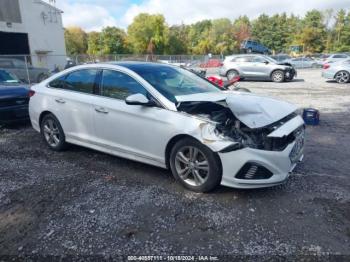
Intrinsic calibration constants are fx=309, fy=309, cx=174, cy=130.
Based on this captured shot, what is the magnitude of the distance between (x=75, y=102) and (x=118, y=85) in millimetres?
866

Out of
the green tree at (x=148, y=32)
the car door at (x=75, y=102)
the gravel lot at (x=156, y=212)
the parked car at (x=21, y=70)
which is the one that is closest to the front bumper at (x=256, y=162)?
the gravel lot at (x=156, y=212)

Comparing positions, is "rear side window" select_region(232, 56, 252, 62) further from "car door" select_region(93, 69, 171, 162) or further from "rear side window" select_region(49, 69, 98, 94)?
"car door" select_region(93, 69, 171, 162)

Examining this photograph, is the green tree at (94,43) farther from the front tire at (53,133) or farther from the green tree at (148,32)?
the front tire at (53,133)

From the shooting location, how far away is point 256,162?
3396 millimetres

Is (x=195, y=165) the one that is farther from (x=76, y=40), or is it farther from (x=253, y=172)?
(x=76, y=40)

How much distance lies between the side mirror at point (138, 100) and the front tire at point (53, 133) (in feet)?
6.32

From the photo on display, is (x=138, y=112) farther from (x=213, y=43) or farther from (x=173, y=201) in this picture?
(x=213, y=43)

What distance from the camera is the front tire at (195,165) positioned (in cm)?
356

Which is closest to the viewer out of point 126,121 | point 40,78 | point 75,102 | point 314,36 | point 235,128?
point 235,128

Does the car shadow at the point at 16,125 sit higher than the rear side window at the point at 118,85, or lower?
lower

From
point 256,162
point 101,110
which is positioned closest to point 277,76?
point 101,110

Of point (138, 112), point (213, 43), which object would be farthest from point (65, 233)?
point (213, 43)

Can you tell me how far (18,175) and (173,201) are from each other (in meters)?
2.44

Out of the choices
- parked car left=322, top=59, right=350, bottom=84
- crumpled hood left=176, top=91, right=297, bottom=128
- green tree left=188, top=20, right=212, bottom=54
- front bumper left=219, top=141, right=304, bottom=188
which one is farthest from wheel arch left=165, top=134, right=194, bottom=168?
green tree left=188, top=20, right=212, bottom=54
